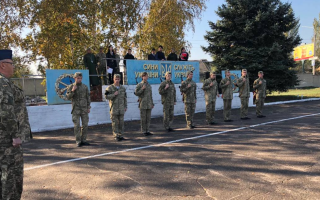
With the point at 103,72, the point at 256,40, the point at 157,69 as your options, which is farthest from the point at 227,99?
the point at 256,40

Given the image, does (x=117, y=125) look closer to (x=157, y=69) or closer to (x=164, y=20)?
(x=157, y=69)

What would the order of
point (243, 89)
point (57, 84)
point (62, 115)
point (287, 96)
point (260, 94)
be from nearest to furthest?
point (57, 84) < point (62, 115) < point (243, 89) < point (260, 94) < point (287, 96)

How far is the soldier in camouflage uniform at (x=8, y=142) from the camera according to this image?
114 inches

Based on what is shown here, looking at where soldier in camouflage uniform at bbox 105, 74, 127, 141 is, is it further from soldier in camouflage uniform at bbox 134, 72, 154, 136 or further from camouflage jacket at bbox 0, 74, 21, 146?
camouflage jacket at bbox 0, 74, 21, 146

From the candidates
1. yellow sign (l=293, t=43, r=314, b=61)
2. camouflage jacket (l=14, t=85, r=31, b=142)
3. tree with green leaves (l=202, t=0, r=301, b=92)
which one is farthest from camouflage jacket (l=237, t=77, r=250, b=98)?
yellow sign (l=293, t=43, r=314, b=61)

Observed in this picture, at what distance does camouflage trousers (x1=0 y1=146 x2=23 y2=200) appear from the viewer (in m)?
2.95

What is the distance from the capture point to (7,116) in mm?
2883

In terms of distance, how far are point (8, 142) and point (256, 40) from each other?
1800 centimetres

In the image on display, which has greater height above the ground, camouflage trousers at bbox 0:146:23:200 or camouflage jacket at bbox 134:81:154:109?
camouflage jacket at bbox 134:81:154:109

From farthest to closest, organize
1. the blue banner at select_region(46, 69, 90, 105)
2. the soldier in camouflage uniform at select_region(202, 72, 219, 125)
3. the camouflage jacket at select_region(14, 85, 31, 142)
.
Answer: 1. the soldier in camouflage uniform at select_region(202, 72, 219, 125)
2. the blue banner at select_region(46, 69, 90, 105)
3. the camouflage jacket at select_region(14, 85, 31, 142)

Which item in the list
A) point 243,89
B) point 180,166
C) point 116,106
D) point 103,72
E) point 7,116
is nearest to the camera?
point 7,116

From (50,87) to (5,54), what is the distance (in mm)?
6650

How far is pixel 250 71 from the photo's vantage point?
17.7m

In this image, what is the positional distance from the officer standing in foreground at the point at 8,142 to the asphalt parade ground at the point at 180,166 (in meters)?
0.76
